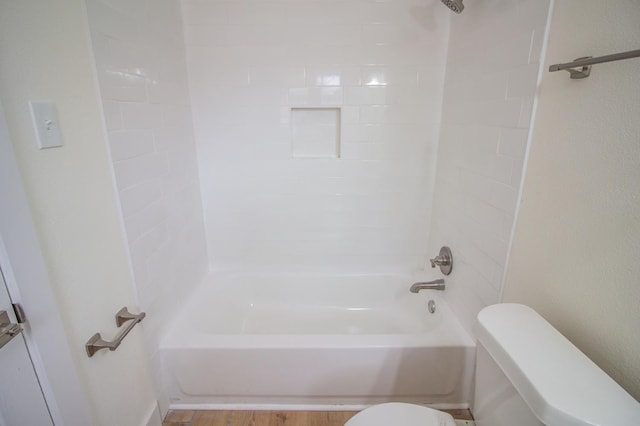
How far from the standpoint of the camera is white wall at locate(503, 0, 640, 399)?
2.31 ft

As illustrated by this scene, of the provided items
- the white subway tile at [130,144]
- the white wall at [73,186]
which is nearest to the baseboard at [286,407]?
the white wall at [73,186]

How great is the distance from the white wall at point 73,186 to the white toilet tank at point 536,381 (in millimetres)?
1188

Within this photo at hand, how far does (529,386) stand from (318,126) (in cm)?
156

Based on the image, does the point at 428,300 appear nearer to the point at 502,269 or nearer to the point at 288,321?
the point at 502,269

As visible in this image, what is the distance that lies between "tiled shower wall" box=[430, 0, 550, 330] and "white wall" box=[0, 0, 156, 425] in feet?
4.72

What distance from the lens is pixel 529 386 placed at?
66 centimetres

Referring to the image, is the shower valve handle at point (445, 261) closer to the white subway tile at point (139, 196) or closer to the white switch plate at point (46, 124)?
the white subway tile at point (139, 196)

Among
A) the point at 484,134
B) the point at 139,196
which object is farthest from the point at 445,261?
the point at 139,196

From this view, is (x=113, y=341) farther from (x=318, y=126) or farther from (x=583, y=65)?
(x=583, y=65)

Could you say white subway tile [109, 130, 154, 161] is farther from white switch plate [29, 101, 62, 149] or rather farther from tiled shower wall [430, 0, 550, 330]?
tiled shower wall [430, 0, 550, 330]

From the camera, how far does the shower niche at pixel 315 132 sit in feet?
5.94

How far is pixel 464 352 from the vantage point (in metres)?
1.34

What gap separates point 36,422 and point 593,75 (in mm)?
1734

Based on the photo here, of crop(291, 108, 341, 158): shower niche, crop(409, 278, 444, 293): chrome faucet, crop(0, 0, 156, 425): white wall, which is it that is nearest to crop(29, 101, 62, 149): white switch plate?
crop(0, 0, 156, 425): white wall
